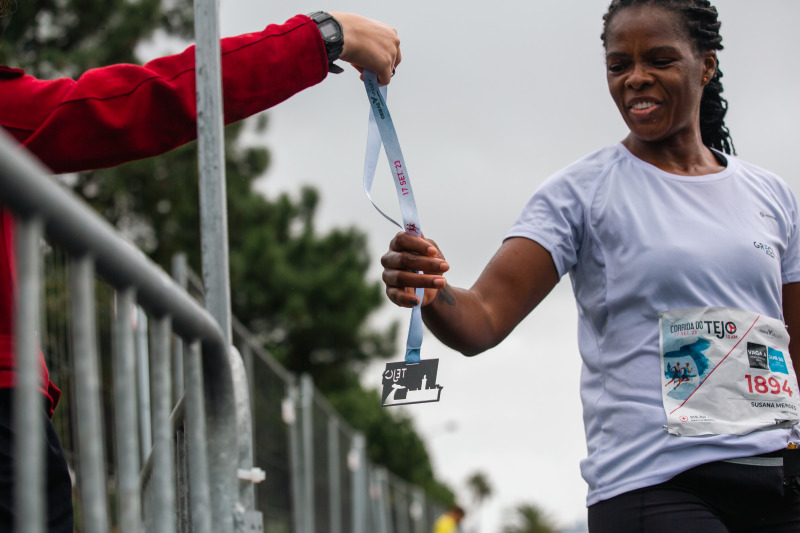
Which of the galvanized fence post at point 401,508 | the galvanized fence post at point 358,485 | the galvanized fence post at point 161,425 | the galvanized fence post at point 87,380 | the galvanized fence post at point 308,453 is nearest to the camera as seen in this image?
the galvanized fence post at point 87,380

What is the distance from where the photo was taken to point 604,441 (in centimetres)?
239

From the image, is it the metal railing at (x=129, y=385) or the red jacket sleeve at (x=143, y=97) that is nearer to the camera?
the metal railing at (x=129, y=385)

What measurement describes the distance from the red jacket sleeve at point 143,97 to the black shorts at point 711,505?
110 centimetres

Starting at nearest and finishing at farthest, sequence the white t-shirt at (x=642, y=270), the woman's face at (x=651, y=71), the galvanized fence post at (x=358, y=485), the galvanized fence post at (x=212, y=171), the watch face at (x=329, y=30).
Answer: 1. the galvanized fence post at (x=212, y=171)
2. the watch face at (x=329, y=30)
3. the white t-shirt at (x=642, y=270)
4. the woman's face at (x=651, y=71)
5. the galvanized fence post at (x=358, y=485)

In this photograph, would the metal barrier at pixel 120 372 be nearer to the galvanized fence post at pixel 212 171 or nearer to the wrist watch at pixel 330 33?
the galvanized fence post at pixel 212 171

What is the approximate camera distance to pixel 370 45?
88.9 inches

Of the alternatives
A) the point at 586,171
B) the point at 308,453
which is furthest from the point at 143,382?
the point at 308,453

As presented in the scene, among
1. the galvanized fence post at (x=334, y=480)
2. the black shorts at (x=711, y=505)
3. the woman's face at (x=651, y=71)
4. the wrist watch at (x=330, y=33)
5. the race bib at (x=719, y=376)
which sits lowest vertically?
the black shorts at (x=711, y=505)

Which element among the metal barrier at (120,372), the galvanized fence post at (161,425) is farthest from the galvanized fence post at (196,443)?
the galvanized fence post at (161,425)

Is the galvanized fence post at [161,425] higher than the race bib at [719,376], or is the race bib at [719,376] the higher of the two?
the race bib at [719,376]

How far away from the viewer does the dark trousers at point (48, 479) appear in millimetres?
1667

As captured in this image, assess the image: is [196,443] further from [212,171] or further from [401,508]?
[401,508]

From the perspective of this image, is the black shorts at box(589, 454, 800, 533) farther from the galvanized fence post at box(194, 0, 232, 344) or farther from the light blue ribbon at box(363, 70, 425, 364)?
the galvanized fence post at box(194, 0, 232, 344)

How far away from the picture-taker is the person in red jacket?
179 centimetres
